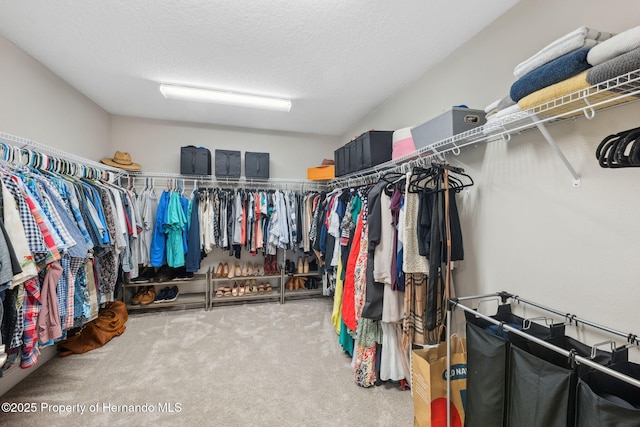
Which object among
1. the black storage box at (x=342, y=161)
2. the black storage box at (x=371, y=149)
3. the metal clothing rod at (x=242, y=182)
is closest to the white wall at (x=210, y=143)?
the metal clothing rod at (x=242, y=182)

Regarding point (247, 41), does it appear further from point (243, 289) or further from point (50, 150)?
point (243, 289)

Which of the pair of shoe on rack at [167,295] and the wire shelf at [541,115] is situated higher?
the wire shelf at [541,115]

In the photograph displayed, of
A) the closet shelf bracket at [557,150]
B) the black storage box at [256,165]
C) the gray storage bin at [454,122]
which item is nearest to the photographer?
the closet shelf bracket at [557,150]

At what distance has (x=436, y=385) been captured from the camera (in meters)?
1.40

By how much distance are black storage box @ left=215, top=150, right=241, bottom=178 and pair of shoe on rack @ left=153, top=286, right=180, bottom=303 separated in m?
1.71

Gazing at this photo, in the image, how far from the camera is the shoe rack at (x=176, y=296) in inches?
128

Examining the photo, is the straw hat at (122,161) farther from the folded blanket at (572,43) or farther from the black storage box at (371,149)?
the folded blanket at (572,43)

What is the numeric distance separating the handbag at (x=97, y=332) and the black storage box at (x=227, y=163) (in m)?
1.99

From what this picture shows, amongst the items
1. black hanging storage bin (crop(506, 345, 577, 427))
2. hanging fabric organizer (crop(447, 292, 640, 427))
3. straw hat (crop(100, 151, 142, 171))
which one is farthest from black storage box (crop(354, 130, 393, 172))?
straw hat (crop(100, 151, 142, 171))

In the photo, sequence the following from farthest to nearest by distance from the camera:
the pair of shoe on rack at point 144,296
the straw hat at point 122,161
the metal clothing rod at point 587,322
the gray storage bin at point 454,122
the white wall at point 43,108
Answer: the pair of shoe on rack at point 144,296
the straw hat at point 122,161
the white wall at point 43,108
the gray storage bin at point 454,122
the metal clothing rod at point 587,322

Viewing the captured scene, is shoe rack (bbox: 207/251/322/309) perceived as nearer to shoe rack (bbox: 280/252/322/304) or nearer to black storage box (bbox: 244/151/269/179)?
shoe rack (bbox: 280/252/322/304)

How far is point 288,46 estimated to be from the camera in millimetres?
1919

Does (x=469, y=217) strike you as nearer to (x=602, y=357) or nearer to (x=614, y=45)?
(x=602, y=357)

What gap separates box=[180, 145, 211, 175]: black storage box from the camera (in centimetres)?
335
